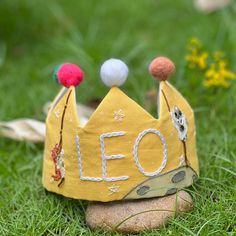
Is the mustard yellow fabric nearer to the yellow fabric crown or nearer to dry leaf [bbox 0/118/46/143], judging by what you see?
the yellow fabric crown

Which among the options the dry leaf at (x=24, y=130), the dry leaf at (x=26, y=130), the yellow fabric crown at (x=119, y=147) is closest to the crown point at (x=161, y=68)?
the yellow fabric crown at (x=119, y=147)

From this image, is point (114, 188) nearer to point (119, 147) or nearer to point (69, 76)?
point (119, 147)

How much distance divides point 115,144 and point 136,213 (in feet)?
0.70

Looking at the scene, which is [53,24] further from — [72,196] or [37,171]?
[72,196]

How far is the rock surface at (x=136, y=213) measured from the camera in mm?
1750

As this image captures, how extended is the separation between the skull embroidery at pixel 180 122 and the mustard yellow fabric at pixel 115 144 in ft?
0.06

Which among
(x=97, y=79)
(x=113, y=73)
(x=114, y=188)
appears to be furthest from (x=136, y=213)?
(x=97, y=79)

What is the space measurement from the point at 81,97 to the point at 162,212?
3.69ft

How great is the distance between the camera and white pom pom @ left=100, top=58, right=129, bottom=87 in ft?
5.56

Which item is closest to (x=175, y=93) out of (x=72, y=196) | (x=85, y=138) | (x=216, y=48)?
(x=85, y=138)

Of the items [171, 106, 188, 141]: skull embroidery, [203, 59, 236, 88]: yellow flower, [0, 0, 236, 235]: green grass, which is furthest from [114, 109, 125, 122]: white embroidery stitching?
[203, 59, 236, 88]: yellow flower

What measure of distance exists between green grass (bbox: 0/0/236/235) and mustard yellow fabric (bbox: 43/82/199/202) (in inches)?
5.4

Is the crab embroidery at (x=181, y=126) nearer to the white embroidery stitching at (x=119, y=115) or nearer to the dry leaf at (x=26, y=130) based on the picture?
the white embroidery stitching at (x=119, y=115)

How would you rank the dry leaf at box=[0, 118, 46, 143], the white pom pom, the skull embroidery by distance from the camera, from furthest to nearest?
the dry leaf at box=[0, 118, 46, 143]
the skull embroidery
the white pom pom
